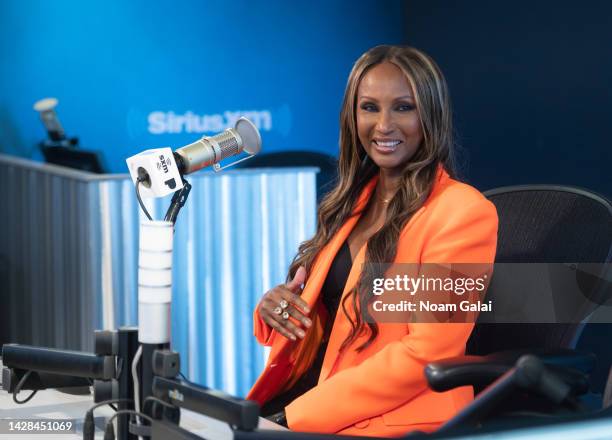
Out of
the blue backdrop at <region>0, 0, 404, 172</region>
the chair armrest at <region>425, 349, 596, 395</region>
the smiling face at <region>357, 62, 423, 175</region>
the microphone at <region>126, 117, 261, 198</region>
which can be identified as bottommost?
the chair armrest at <region>425, 349, 596, 395</region>

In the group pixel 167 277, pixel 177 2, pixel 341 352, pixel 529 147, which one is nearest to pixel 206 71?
pixel 177 2

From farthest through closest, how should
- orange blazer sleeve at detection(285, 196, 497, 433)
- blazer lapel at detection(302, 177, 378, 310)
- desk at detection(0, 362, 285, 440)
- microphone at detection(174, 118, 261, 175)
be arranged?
blazer lapel at detection(302, 177, 378, 310), orange blazer sleeve at detection(285, 196, 497, 433), microphone at detection(174, 118, 261, 175), desk at detection(0, 362, 285, 440)

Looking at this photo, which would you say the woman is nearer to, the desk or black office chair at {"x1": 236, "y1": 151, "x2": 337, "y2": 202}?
the desk

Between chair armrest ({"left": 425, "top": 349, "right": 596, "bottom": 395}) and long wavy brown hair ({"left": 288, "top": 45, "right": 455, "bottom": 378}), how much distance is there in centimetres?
33

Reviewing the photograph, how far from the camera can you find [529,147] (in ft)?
11.4

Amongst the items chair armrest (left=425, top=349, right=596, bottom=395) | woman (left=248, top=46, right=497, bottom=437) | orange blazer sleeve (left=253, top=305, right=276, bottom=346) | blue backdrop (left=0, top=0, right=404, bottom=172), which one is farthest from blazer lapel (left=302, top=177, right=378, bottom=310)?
blue backdrop (left=0, top=0, right=404, bottom=172)

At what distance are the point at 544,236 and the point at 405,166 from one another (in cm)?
35

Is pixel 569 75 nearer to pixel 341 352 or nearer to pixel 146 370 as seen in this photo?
pixel 341 352

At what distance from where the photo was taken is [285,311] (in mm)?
1843

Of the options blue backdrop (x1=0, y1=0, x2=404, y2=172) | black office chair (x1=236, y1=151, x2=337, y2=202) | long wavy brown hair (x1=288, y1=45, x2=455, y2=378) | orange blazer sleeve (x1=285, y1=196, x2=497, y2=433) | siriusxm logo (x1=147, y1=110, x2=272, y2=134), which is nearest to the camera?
orange blazer sleeve (x1=285, y1=196, x2=497, y2=433)

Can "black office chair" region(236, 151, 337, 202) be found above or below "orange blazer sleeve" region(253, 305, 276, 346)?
above

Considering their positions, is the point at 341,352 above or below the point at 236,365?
above

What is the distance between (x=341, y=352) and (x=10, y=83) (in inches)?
90.1

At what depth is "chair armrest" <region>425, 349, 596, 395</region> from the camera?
1361 mm
